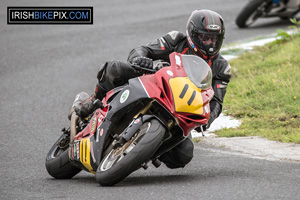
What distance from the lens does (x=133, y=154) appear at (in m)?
5.47

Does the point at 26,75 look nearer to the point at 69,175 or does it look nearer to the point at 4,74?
the point at 4,74

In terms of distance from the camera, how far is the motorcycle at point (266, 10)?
51.1 feet

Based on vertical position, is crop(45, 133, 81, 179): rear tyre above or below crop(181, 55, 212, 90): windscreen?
below

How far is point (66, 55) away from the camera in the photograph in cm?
1391

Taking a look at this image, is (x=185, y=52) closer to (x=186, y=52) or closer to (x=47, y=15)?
(x=186, y=52)

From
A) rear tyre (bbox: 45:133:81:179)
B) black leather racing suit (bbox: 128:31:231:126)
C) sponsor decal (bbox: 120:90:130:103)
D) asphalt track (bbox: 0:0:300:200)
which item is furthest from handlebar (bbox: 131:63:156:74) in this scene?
rear tyre (bbox: 45:133:81:179)

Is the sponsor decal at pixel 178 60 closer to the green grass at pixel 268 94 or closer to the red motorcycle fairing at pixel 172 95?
the red motorcycle fairing at pixel 172 95

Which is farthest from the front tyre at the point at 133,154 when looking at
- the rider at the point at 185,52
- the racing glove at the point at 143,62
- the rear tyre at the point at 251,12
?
the rear tyre at the point at 251,12

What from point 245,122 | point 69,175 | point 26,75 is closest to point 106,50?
point 26,75

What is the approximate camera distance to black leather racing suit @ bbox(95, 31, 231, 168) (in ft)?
20.7

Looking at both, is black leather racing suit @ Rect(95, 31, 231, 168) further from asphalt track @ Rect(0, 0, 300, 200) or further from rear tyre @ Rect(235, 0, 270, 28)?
rear tyre @ Rect(235, 0, 270, 28)

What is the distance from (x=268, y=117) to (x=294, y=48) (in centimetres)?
318

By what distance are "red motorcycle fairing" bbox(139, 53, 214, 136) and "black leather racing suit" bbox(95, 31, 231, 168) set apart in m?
0.50

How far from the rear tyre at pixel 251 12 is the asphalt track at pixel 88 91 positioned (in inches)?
9.7
